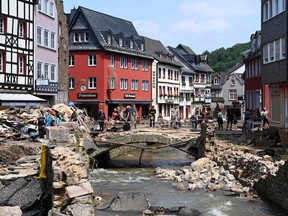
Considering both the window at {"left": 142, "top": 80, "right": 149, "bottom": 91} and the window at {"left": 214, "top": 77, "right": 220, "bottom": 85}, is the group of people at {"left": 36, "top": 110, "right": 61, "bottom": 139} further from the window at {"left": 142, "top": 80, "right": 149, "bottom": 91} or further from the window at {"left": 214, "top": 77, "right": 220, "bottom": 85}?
the window at {"left": 214, "top": 77, "right": 220, "bottom": 85}

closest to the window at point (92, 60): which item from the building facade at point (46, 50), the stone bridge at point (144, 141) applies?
the building facade at point (46, 50)

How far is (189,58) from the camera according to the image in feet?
308

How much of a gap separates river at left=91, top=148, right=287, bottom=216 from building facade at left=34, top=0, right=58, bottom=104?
8.90 m

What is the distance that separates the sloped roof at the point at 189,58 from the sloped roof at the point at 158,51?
7190 mm

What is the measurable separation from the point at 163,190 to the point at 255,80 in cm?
3031

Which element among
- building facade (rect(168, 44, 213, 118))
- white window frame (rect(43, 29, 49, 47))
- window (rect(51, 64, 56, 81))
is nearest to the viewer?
white window frame (rect(43, 29, 49, 47))

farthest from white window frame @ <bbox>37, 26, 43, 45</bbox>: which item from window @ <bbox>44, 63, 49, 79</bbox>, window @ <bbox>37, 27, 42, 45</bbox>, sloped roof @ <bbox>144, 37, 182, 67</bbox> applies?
sloped roof @ <bbox>144, 37, 182, 67</bbox>

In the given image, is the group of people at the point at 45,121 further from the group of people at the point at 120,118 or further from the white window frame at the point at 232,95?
the white window frame at the point at 232,95

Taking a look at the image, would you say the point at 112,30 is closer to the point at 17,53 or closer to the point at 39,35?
the point at 39,35

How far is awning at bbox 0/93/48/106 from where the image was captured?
34.8 metres

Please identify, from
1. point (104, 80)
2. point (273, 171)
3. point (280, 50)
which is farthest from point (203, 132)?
point (104, 80)

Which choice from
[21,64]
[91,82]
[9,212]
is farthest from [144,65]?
[9,212]

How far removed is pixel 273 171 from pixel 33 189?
11.3 metres

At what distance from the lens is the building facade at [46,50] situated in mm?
41469
